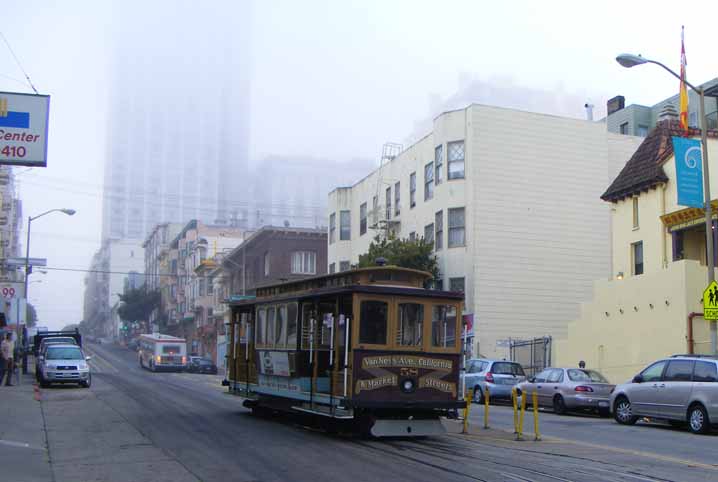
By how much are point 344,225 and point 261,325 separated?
31.7 m

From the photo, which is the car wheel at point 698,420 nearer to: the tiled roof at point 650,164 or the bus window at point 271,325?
the bus window at point 271,325

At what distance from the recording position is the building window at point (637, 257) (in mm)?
31703

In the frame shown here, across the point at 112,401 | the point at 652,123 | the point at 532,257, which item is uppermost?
the point at 652,123

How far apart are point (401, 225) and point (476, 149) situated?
291 inches

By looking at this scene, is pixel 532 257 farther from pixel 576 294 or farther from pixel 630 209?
pixel 630 209

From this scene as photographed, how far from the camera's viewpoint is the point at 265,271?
64.0 meters

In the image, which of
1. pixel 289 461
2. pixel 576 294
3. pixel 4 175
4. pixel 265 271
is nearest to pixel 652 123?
pixel 576 294

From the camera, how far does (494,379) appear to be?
28.5 m

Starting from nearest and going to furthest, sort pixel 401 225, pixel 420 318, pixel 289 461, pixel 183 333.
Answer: pixel 289 461 → pixel 420 318 → pixel 401 225 → pixel 183 333

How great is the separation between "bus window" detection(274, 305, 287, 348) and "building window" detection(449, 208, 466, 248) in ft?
69.2

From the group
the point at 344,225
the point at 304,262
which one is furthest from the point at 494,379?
the point at 304,262

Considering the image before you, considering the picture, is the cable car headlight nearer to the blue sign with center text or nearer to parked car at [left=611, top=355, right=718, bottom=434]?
parked car at [left=611, top=355, right=718, bottom=434]

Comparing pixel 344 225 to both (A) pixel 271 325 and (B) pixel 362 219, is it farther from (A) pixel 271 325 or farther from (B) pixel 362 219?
(A) pixel 271 325

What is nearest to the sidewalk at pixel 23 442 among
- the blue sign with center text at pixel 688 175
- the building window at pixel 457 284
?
the blue sign with center text at pixel 688 175
